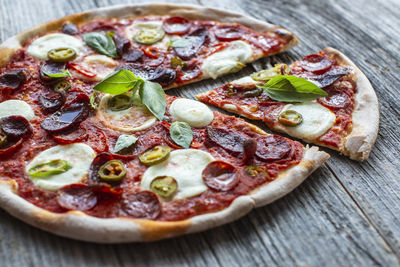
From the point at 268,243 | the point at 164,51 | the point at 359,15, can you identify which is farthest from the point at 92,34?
the point at 359,15

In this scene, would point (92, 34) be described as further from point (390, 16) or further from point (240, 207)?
point (390, 16)

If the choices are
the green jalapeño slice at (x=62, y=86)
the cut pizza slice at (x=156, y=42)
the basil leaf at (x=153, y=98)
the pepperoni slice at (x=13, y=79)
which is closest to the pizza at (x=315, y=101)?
the cut pizza slice at (x=156, y=42)

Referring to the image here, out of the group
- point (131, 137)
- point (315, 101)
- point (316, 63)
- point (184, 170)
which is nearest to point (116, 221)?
point (184, 170)

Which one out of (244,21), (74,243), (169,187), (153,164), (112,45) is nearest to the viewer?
(74,243)

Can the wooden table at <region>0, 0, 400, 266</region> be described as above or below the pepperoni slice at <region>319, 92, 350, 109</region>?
below

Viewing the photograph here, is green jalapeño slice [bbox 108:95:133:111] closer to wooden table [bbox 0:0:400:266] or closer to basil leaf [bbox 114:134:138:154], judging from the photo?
basil leaf [bbox 114:134:138:154]

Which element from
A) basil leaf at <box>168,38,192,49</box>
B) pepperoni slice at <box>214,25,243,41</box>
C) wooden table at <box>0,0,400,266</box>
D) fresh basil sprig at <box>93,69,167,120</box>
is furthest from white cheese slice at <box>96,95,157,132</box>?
pepperoni slice at <box>214,25,243,41</box>

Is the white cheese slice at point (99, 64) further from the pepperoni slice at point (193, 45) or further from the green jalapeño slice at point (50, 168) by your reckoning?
the green jalapeño slice at point (50, 168)
